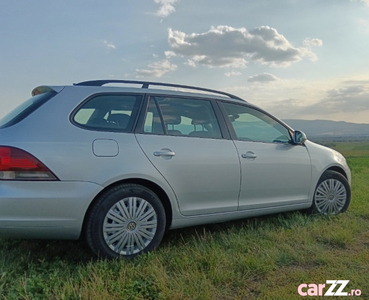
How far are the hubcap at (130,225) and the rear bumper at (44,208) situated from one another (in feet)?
0.77

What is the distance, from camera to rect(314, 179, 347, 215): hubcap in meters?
3.99

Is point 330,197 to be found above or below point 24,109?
below

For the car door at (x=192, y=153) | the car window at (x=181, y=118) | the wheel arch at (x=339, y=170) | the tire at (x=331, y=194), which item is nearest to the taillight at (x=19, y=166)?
the car door at (x=192, y=153)

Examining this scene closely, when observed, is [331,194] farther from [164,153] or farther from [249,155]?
[164,153]

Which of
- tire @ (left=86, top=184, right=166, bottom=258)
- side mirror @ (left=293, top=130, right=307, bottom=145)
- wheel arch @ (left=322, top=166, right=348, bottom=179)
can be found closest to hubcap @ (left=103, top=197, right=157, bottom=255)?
tire @ (left=86, top=184, right=166, bottom=258)

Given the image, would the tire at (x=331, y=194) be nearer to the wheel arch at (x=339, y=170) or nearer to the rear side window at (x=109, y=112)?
the wheel arch at (x=339, y=170)

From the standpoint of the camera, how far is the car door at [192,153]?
2826 millimetres

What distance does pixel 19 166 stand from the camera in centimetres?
229

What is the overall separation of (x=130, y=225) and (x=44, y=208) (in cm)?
71

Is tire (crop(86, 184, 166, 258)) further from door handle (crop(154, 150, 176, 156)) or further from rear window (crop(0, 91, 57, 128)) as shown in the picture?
rear window (crop(0, 91, 57, 128))

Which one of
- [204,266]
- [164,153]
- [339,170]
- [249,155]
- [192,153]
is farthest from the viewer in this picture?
[339,170]

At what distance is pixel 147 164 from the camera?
270 centimetres

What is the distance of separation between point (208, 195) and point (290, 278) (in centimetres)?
106

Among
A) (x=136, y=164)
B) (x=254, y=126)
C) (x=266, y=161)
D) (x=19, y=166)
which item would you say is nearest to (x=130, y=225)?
(x=136, y=164)
